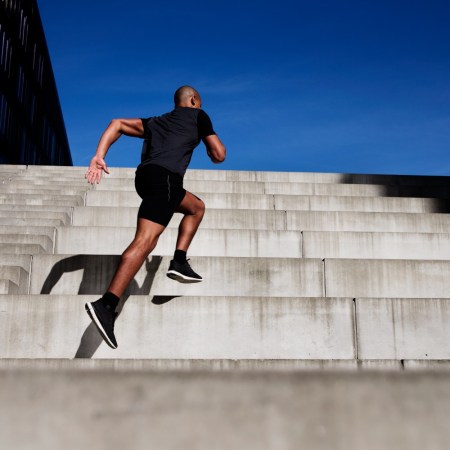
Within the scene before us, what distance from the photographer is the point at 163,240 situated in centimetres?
592

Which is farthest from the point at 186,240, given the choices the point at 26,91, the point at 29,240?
the point at 26,91

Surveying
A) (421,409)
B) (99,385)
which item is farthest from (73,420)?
(421,409)

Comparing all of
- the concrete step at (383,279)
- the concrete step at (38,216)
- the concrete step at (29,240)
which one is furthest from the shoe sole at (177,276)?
the concrete step at (38,216)

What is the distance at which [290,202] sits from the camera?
8023mm

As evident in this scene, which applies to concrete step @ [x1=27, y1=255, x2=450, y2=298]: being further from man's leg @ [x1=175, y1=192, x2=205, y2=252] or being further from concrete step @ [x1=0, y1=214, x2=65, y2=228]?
concrete step @ [x1=0, y1=214, x2=65, y2=228]

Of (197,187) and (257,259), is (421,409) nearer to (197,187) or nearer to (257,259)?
(257,259)

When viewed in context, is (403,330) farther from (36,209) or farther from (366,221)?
(36,209)

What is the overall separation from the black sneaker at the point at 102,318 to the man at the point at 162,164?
0.15 metres

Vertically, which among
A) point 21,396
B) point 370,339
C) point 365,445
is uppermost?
point 370,339

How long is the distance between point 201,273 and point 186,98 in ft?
5.21

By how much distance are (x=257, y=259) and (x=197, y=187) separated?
3.85 m

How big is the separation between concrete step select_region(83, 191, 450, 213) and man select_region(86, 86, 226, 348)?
12.7ft

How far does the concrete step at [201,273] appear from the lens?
480 centimetres

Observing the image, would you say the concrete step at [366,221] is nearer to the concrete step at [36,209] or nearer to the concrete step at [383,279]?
the concrete step at [383,279]
